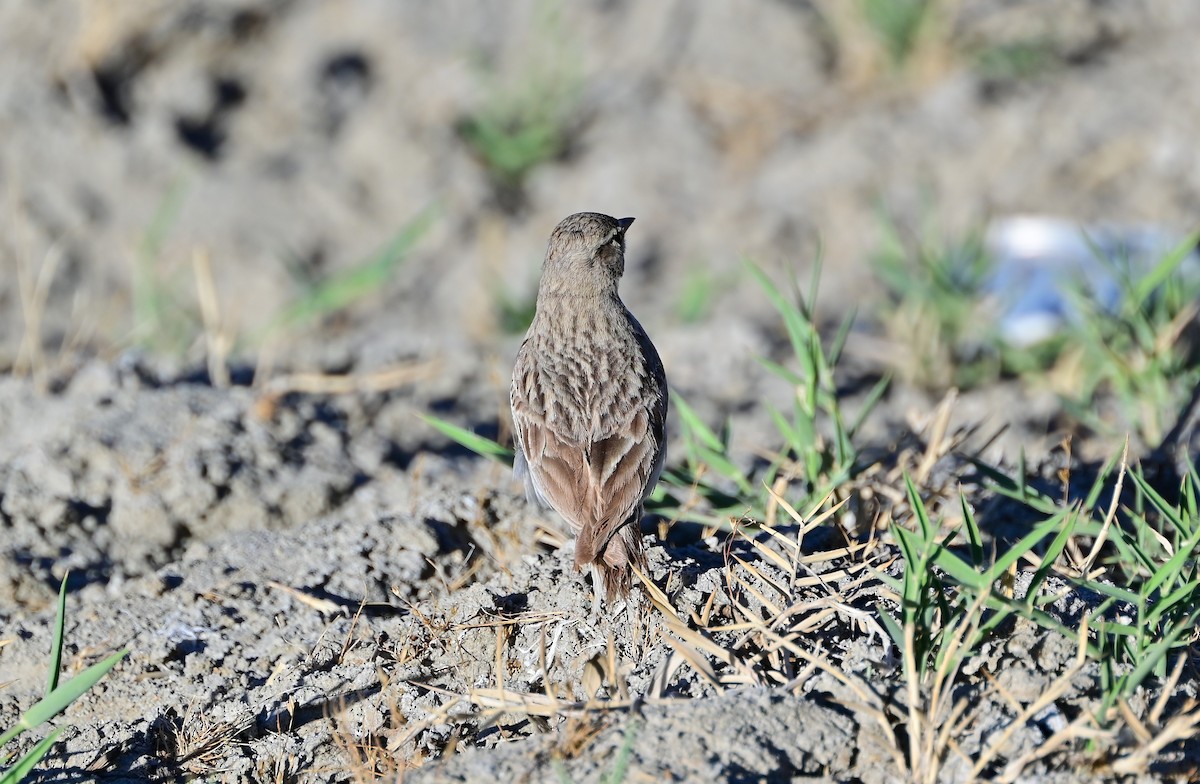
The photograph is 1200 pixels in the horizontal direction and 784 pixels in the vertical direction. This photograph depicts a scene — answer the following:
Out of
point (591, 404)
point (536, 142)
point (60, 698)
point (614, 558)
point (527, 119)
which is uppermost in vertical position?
point (527, 119)

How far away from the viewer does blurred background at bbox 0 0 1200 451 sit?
7195mm

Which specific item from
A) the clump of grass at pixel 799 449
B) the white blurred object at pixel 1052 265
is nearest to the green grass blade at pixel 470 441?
Answer: the clump of grass at pixel 799 449

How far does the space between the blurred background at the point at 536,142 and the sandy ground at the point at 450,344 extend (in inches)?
1.0

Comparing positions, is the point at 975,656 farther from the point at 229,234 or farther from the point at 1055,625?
the point at 229,234

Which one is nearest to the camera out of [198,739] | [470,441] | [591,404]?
[198,739]

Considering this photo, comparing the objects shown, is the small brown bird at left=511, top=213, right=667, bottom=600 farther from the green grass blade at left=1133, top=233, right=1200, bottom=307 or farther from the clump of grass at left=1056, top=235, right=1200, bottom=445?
the green grass blade at left=1133, top=233, right=1200, bottom=307

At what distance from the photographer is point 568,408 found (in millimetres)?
4078

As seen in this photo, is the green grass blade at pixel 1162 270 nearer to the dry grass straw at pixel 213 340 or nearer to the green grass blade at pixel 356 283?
the green grass blade at pixel 356 283

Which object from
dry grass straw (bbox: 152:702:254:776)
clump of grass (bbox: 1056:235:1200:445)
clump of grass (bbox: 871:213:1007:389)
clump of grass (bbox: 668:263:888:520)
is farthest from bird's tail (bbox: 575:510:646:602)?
clump of grass (bbox: 871:213:1007:389)

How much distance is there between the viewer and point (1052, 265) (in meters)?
6.68

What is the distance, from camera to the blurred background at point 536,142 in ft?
23.6

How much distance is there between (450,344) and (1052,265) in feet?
10.3

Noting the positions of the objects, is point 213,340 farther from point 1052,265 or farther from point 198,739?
point 1052,265

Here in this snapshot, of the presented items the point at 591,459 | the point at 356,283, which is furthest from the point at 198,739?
the point at 356,283
